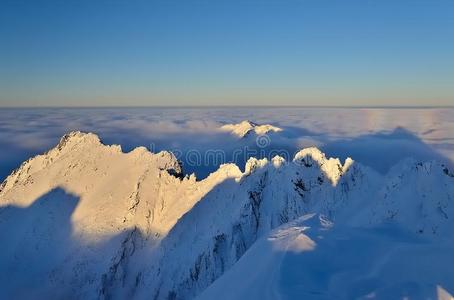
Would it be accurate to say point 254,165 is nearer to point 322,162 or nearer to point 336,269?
point 322,162

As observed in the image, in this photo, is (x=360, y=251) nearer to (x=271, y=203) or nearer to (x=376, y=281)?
(x=376, y=281)

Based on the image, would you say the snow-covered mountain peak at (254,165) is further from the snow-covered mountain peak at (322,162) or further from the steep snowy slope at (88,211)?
the snow-covered mountain peak at (322,162)

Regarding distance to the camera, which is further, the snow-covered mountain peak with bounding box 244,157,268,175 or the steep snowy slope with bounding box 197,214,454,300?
the snow-covered mountain peak with bounding box 244,157,268,175

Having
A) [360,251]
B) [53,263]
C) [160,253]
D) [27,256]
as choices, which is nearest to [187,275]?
[160,253]

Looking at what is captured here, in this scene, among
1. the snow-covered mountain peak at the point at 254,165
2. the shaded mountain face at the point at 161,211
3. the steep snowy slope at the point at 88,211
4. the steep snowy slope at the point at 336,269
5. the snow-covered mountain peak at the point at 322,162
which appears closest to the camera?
the steep snowy slope at the point at 336,269

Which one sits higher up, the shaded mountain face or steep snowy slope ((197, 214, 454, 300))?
steep snowy slope ((197, 214, 454, 300))

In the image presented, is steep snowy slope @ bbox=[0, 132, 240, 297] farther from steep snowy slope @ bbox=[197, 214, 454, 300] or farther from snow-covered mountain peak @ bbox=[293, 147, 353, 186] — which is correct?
steep snowy slope @ bbox=[197, 214, 454, 300]

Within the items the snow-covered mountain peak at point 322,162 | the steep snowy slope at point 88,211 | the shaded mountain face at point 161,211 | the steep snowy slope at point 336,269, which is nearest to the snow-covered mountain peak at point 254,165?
the shaded mountain face at point 161,211

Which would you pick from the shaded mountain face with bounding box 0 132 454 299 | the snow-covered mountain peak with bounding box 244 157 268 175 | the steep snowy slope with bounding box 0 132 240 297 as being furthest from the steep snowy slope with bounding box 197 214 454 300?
the steep snowy slope with bounding box 0 132 240 297
